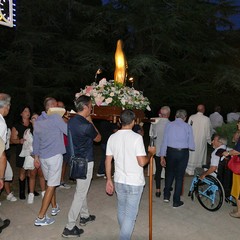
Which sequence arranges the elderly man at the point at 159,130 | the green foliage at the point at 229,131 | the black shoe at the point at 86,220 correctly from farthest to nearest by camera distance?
the green foliage at the point at 229,131 < the elderly man at the point at 159,130 < the black shoe at the point at 86,220

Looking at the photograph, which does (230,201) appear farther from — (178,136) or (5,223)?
(5,223)

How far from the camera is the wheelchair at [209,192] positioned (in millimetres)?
5328

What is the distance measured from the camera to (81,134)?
4113 mm

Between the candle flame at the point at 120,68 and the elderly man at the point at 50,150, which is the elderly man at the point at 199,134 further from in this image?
the elderly man at the point at 50,150

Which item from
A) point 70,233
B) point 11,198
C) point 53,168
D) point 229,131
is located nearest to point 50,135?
point 53,168

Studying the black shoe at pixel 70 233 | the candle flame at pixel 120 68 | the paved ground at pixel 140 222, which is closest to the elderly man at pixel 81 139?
the black shoe at pixel 70 233

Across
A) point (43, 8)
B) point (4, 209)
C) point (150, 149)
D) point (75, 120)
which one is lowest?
point (4, 209)

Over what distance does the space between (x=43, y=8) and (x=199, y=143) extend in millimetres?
10463

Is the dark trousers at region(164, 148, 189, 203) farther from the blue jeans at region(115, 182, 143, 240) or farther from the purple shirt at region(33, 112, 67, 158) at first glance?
the purple shirt at region(33, 112, 67, 158)

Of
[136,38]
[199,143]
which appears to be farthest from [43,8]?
[199,143]

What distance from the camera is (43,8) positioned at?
1455cm

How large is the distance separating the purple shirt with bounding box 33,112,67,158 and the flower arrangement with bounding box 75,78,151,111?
62 centimetres

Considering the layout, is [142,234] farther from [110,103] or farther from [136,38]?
[136,38]

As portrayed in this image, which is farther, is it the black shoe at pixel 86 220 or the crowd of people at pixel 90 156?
the black shoe at pixel 86 220
